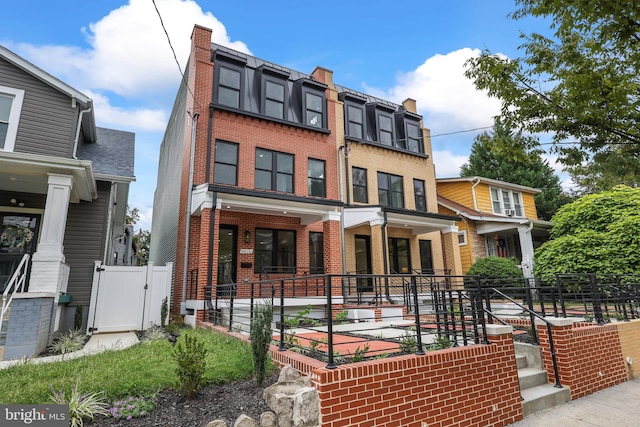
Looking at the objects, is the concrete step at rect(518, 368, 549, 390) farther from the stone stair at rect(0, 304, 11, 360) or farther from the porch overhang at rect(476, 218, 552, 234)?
the porch overhang at rect(476, 218, 552, 234)

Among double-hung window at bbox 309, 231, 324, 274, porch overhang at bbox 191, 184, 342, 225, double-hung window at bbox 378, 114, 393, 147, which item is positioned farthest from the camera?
double-hung window at bbox 378, 114, 393, 147

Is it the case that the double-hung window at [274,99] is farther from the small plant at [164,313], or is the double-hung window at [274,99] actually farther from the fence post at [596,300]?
the fence post at [596,300]

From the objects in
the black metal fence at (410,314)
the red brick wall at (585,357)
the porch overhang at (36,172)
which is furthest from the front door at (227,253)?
the red brick wall at (585,357)

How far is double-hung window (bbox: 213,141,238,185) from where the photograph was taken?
1212 centimetres

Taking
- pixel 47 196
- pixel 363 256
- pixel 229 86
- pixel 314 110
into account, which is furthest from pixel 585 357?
pixel 229 86

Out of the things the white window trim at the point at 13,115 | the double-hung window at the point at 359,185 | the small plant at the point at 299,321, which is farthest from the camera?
the double-hung window at the point at 359,185

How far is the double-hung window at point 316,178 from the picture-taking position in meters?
14.0

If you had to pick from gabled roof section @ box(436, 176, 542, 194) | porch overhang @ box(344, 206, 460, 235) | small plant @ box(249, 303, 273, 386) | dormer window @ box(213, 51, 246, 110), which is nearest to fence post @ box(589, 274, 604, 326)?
small plant @ box(249, 303, 273, 386)

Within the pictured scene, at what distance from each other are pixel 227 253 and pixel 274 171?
361 cm

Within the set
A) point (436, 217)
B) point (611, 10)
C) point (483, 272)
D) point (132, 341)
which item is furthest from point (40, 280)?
point (483, 272)

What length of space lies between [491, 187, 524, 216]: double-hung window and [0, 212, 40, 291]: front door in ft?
69.8

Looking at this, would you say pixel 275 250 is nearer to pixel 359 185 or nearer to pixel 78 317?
pixel 359 185

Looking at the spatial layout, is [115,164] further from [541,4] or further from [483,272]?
[483,272]

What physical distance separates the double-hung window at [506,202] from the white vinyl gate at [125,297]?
18516 mm
